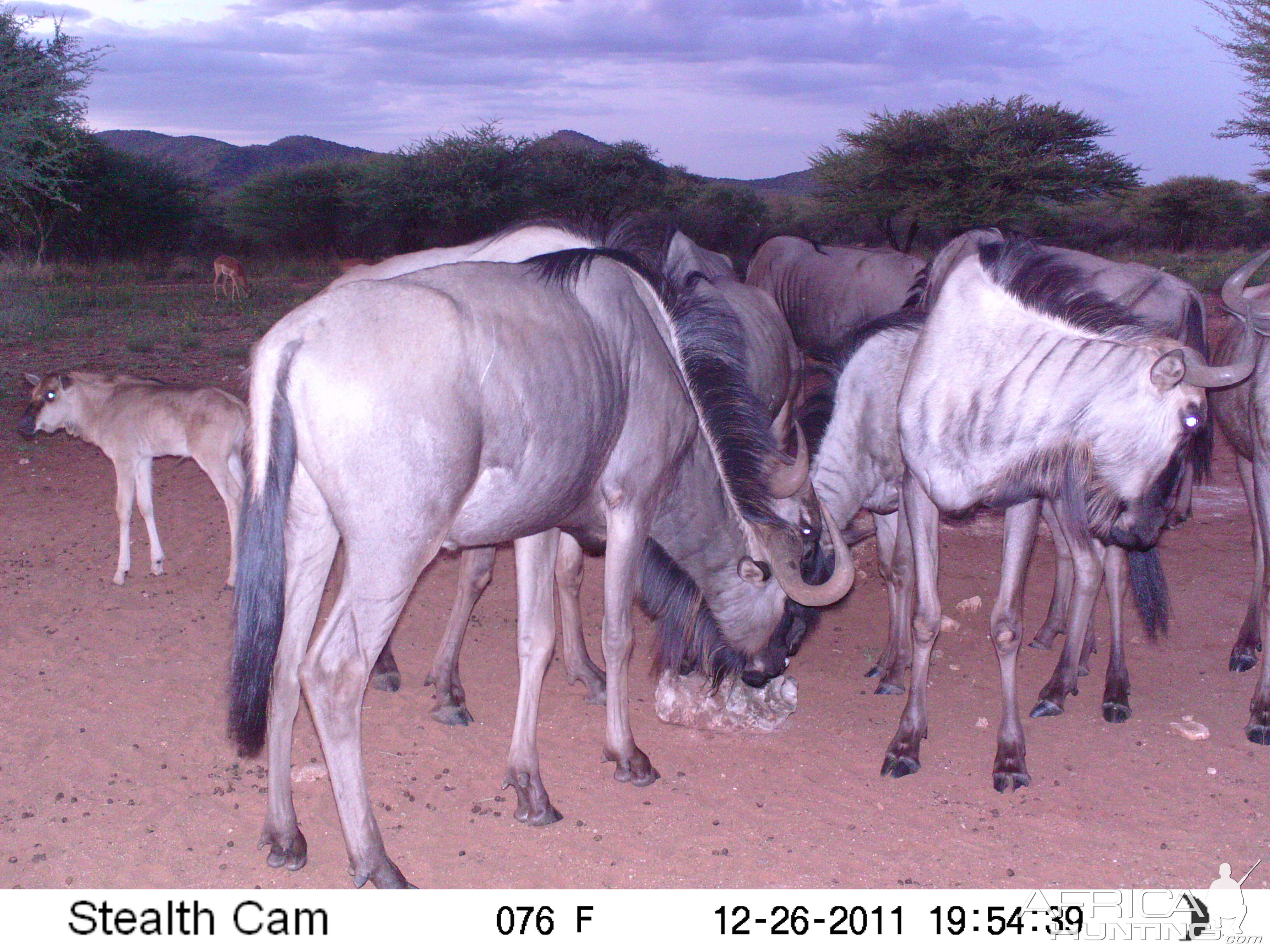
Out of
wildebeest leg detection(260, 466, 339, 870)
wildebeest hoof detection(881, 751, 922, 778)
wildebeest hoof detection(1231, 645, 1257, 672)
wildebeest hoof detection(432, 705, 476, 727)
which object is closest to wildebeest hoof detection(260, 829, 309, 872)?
wildebeest leg detection(260, 466, 339, 870)

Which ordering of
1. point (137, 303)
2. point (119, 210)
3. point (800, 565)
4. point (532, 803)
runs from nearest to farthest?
1. point (532, 803)
2. point (800, 565)
3. point (137, 303)
4. point (119, 210)

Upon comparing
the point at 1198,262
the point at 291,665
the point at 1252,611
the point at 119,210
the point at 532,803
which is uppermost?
the point at 119,210

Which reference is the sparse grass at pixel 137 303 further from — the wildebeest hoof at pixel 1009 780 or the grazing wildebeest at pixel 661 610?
the wildebeest hoof at pixel 1009 780

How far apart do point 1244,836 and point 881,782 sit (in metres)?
1.21

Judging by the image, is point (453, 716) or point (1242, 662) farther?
point (1242, 662)

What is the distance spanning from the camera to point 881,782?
3.88 meters

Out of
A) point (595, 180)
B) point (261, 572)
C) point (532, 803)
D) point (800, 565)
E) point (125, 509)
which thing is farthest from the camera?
point (595, 180)

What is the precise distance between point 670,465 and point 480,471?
931 millimetres

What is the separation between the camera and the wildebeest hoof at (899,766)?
394 centimetres

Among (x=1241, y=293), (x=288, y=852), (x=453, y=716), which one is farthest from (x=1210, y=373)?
(x=288, y=852)

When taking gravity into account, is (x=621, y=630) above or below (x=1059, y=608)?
above

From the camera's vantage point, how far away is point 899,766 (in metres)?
3.95

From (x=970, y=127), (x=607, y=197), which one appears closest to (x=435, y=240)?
(x=607, y=197)

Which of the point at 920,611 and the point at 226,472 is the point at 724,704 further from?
the point at 226,472
